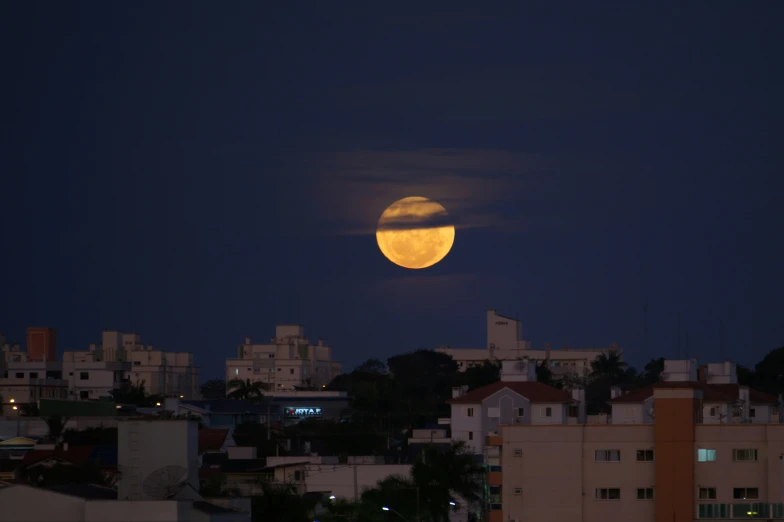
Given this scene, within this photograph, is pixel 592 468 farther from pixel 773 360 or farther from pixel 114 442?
pixel 773 360

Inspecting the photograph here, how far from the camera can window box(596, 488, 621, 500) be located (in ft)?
178

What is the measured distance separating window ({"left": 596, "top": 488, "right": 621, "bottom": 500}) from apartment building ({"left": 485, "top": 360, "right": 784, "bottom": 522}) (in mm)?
37

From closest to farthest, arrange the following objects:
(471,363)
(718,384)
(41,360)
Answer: (718,384) < (41,360) < (471,363)

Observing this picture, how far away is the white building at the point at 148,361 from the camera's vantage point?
180 m

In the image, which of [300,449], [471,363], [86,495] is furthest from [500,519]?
[471,363]

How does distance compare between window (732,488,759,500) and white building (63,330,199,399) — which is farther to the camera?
white building (63,330,199,399)

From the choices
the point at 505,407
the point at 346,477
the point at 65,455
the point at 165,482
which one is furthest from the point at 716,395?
the point at 165,482

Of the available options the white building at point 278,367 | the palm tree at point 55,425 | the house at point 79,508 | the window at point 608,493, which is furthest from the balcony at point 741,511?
the white building at point 278,367

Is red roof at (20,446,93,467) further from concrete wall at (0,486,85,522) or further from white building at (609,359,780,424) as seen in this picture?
concrete wall at (0,486,85,522)

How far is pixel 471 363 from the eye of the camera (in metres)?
197

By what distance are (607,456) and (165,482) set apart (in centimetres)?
2295

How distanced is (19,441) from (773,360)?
75603 millimetres

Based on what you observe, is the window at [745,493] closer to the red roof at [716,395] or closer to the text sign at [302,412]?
the red roof at [716,395]

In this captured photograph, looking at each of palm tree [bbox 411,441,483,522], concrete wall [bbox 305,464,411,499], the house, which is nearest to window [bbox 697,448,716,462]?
palm tree [bbox 411,441,483,522]
